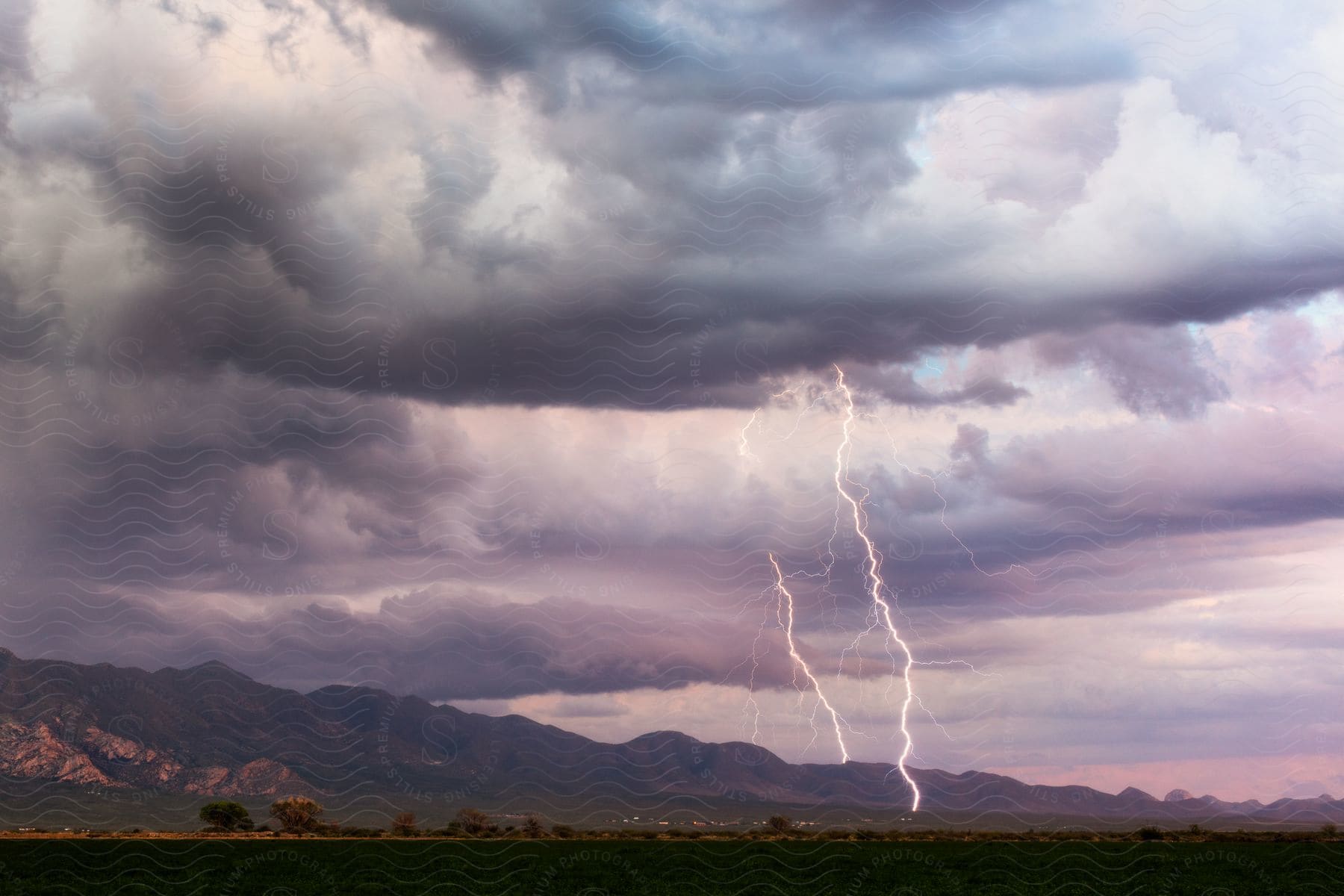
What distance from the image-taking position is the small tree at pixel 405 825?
112875 mm

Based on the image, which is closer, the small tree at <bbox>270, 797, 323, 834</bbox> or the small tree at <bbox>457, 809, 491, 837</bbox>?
the small tree at <bbox>270, 797, 323, 834</bbox>

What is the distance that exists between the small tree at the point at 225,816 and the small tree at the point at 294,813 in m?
2.86

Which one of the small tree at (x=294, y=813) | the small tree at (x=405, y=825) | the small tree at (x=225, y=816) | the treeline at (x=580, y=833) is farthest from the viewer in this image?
the small tree at (x=294, y=813)

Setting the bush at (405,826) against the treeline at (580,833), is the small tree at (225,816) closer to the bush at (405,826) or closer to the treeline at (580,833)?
the treeline at (580,833)

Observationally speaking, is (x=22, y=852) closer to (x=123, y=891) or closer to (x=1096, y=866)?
(x=123, y=891)

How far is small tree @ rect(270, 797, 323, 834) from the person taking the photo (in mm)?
117500

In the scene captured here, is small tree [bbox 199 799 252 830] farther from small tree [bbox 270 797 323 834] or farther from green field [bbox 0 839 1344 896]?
green field [bbox 0 839 1344 896]

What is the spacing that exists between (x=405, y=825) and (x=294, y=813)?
407 inches

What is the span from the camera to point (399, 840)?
3698 inches

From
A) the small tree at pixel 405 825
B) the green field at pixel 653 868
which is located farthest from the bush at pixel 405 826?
the green field at pixel 653 868

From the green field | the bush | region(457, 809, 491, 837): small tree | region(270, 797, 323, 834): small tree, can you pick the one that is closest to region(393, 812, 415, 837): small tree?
the bush

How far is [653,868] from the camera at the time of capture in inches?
2625

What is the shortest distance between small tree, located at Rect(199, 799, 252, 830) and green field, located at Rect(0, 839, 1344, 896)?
2985 centimetres

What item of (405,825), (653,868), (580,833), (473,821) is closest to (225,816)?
(405,825)
